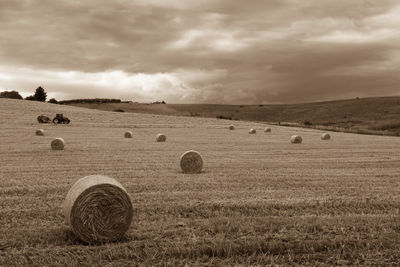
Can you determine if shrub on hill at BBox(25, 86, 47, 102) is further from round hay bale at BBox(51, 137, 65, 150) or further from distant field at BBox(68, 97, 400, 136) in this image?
round hay bale at BBox(51, 137, 65, 150)

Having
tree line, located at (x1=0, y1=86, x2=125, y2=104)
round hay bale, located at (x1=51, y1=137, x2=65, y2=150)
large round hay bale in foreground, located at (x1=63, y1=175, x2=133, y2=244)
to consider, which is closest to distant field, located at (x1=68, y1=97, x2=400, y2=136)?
tree line, located at (x1=0, y1=86, x2=125, y2=104)

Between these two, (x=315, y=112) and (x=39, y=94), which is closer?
(x=315, y=112)

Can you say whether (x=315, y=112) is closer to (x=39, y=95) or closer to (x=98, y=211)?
(x=39, y=95)

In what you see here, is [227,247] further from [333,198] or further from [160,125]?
[160,125]

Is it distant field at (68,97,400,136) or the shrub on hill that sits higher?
the shrub on hill

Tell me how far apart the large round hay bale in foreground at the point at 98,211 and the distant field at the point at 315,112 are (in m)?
54.0

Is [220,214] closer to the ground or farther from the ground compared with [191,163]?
closer to the ground

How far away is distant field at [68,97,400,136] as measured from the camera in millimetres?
65750

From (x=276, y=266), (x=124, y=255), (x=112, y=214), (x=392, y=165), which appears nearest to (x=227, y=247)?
(x=276, y=266)

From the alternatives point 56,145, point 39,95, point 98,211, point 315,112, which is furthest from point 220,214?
point 39,95

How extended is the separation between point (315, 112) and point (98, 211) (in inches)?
2999

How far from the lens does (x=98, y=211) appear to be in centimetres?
779

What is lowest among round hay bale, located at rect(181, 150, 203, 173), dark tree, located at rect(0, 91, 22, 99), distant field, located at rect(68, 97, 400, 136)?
round hay bale, located at rect(181, 150, 203, 173)

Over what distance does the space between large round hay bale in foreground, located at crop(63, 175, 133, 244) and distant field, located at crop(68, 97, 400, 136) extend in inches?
2127
